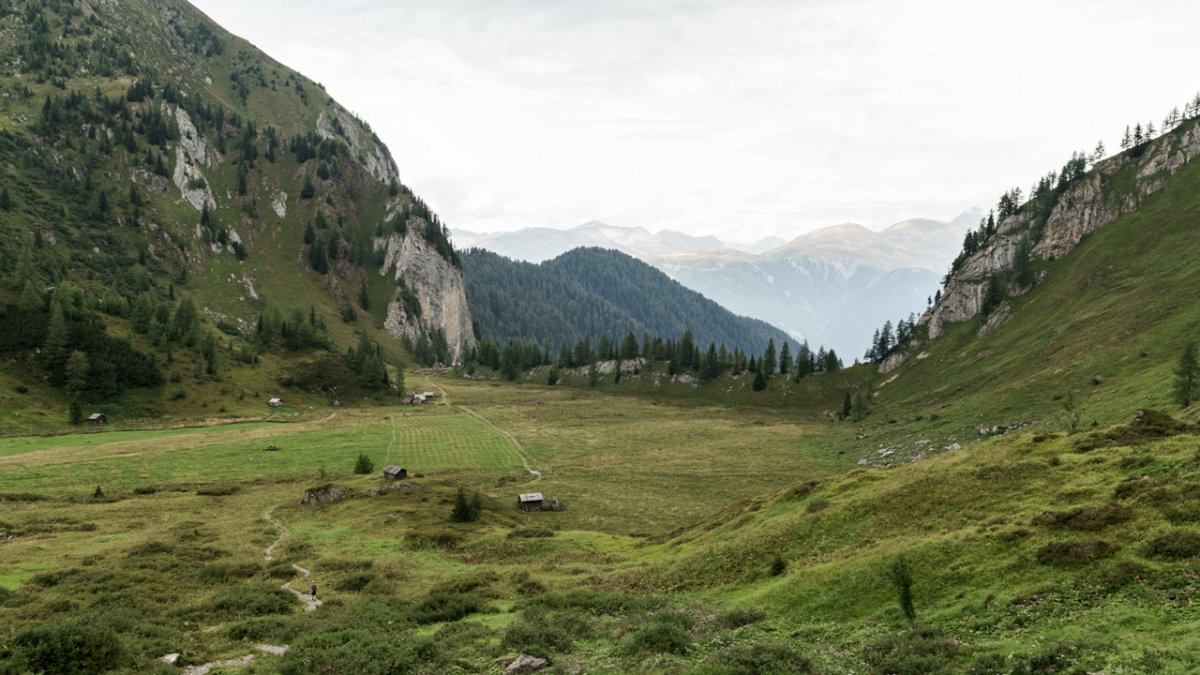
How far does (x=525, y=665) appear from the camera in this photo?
2220 centimetres

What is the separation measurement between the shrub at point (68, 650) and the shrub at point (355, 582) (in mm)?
14578

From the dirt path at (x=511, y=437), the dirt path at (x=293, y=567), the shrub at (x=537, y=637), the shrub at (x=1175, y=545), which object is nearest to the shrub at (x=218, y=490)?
the dirt path at (x=293, y=567)

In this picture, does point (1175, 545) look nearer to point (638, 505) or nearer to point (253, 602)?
point (253, 602)

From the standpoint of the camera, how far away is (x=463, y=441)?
112625mm

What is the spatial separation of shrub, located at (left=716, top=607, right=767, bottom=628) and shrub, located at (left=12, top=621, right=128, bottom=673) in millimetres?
25424

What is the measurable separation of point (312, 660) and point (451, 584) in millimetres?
13916

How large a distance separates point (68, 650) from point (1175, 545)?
4211cm

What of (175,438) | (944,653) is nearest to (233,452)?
(175,438)

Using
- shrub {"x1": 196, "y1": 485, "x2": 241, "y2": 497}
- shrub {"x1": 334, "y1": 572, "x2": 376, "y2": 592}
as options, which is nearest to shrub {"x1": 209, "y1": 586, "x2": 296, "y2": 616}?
shrub {"x1": 334, "y1": 572, "x2": 376, "y2": 592}

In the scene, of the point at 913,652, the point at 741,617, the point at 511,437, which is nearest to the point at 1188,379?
the point at 741,617

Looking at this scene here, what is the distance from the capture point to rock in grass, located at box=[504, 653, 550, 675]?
71.9 feet

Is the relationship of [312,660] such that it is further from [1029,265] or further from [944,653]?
[1029,265]

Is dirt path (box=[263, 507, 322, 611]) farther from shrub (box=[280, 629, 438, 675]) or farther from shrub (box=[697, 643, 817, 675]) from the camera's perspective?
shrub (box=[697, 643, 817, 675])

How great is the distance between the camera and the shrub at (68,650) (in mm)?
22469
